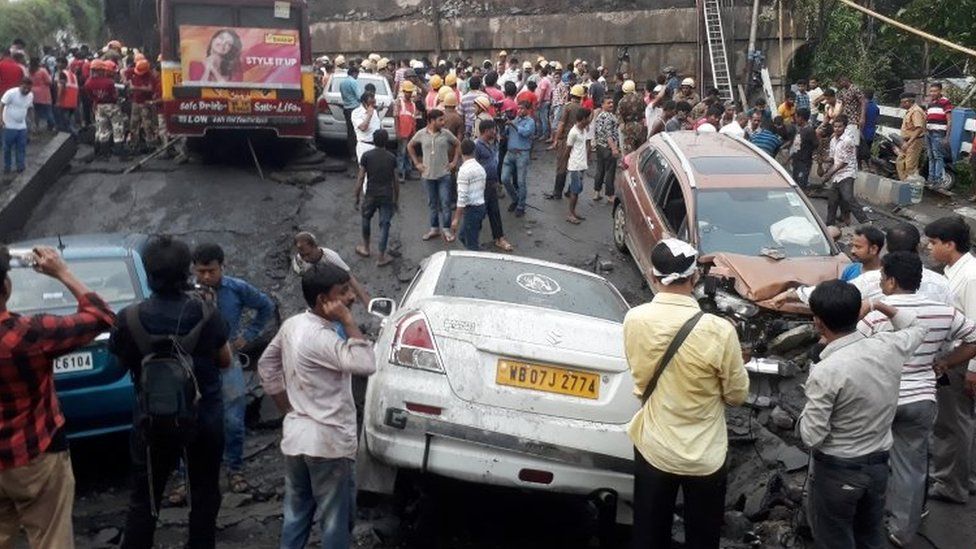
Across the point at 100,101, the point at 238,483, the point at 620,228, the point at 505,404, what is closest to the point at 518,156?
the point at 620,228

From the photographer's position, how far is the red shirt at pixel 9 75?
1521cm

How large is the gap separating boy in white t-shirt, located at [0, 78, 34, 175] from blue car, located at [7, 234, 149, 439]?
7436 millimetres

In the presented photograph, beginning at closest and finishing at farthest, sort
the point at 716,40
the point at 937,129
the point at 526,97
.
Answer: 1. the point at 937,129
2. the point at 526,97
3. the point at 716,40

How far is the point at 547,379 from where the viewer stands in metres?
5.07

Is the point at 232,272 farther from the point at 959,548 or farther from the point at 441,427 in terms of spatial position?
the point at 959,548

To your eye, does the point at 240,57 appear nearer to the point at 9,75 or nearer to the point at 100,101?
the point at 100,101

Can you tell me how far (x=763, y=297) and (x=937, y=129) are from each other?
7.68 metres

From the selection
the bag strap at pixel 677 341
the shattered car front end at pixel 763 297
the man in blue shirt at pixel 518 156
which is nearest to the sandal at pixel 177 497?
the bag strap at pixel 677 341

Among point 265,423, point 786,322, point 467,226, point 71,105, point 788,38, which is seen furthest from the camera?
point 788,38

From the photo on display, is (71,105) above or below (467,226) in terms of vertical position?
above

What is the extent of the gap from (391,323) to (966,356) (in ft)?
10.2

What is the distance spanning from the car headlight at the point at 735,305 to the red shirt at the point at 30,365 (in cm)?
572

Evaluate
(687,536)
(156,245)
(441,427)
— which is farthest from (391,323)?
(687,536)

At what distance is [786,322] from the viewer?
27.2 ft
